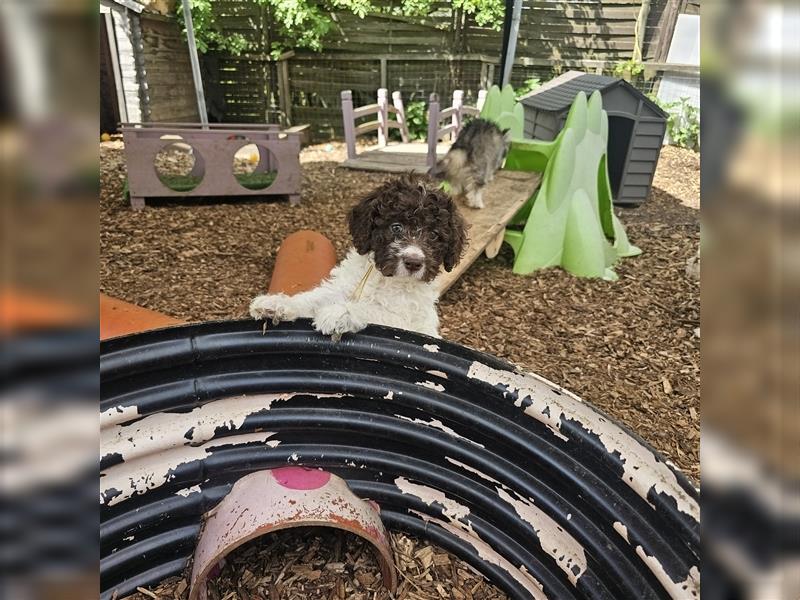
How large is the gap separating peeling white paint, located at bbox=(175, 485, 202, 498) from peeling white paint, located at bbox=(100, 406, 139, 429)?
0.41 m

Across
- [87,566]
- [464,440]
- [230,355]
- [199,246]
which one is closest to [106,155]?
[199,246]

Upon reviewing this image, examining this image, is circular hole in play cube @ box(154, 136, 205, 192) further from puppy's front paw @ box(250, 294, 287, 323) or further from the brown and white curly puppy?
puppy's front paw @ box(250, 294, 287, 323)

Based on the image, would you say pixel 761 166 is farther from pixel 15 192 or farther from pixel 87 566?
pixel 87 566

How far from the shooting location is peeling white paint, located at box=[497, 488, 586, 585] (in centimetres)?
194

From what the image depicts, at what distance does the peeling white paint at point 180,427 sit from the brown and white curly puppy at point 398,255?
51 centimetres

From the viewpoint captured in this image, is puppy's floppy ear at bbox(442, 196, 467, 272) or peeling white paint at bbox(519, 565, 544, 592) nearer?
peeling white paint at bbox(519, 565, 544, 592)

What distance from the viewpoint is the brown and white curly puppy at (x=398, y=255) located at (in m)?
2.71

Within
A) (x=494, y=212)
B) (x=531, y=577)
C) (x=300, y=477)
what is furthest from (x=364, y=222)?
(x=494, y=212)

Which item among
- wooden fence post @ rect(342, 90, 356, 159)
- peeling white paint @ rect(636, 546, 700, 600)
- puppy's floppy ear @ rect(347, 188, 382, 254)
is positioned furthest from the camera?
wooden fence post @ rect(342, 90, 356, 159)

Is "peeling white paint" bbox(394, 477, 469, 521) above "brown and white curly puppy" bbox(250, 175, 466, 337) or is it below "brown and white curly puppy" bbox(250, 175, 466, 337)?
below

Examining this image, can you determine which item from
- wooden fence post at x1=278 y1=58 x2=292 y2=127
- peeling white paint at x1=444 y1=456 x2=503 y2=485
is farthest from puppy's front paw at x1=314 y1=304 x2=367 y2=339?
wooden fence post at x1=278 y1=58 x2=292 y2=127

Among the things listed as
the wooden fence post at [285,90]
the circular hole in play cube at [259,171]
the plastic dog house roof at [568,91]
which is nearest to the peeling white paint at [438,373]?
the circular hole in play cube at [259,171]

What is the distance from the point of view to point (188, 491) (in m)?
2.27

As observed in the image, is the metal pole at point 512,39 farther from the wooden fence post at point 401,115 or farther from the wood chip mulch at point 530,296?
the wooden fence post at point 401,115
